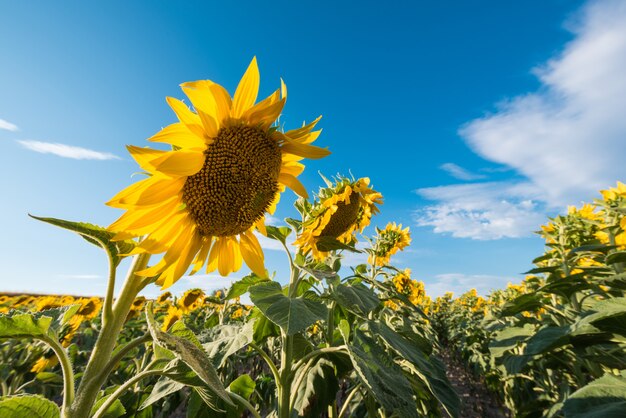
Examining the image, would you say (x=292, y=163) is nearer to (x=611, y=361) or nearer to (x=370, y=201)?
(x=370, y=201)

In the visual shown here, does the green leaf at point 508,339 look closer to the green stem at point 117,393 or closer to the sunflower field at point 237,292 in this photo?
the sunflower field at point 237,292

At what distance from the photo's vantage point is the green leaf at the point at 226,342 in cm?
166

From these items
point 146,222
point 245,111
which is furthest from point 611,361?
point 146,222

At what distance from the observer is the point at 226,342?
6.05 ft

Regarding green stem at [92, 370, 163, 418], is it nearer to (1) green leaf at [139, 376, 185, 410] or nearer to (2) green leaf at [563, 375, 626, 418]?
(1) green leaf at [139, 376, 185, 410]

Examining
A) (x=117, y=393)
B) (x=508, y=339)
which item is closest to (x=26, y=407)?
(x=117, y=393)

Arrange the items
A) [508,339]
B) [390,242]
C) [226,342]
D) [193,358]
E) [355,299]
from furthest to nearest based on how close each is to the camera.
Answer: [390,242] < [508,339] < [226,342] < [355,299] < [193,358]

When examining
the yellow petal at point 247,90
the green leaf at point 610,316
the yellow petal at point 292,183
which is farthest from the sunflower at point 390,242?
the yellow petal at point 247,90

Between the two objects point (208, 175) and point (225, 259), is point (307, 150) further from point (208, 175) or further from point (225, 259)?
point (225, 259)

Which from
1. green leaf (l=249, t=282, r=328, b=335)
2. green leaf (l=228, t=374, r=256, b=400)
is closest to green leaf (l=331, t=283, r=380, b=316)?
green leaf (l=249, t=282, r=328, b=335)

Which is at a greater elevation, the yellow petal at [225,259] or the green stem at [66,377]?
the yellow petal at [225,259]

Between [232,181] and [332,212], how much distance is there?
4.16 ft

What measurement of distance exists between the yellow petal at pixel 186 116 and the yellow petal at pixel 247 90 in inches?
6.6

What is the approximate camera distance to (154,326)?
87 cm
